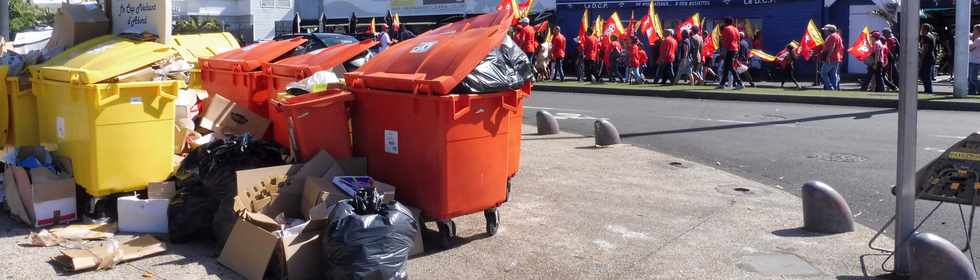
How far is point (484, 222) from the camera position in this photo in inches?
263

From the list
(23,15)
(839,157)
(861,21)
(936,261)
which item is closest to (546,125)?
(839,157)

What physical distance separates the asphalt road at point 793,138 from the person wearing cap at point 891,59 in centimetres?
352

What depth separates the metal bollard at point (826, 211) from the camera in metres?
6.32

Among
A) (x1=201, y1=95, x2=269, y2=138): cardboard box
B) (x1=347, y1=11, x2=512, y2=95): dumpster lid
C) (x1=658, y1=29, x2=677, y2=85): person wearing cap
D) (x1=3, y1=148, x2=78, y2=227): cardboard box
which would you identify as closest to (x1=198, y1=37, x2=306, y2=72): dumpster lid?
(x1=201, y1=95, x2=269, y2=138): cardboard box

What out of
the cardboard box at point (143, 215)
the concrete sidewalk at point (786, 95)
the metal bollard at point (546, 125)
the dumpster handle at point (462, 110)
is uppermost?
the dumpster handle at point (462, 110)

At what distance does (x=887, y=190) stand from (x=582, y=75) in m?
17.8

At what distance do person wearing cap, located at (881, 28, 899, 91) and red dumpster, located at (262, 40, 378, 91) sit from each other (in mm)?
14510

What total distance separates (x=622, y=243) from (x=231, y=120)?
358 centimetres

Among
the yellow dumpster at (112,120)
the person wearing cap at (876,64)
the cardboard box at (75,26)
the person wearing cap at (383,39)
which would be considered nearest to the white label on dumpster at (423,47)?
the yellow dumpster at (112,120)

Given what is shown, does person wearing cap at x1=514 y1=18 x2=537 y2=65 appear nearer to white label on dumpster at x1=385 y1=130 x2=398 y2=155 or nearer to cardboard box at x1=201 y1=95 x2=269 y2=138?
cardboard box at x1=201 y1=95 x2=269 y2=138

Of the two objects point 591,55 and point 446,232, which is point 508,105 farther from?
point 591,55

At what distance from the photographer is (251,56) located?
8672mm

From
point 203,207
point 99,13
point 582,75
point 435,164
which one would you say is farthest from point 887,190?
point 582,75

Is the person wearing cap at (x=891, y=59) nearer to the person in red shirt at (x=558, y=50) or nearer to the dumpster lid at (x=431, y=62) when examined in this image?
the person in red shirt at (x=558, y=50)
